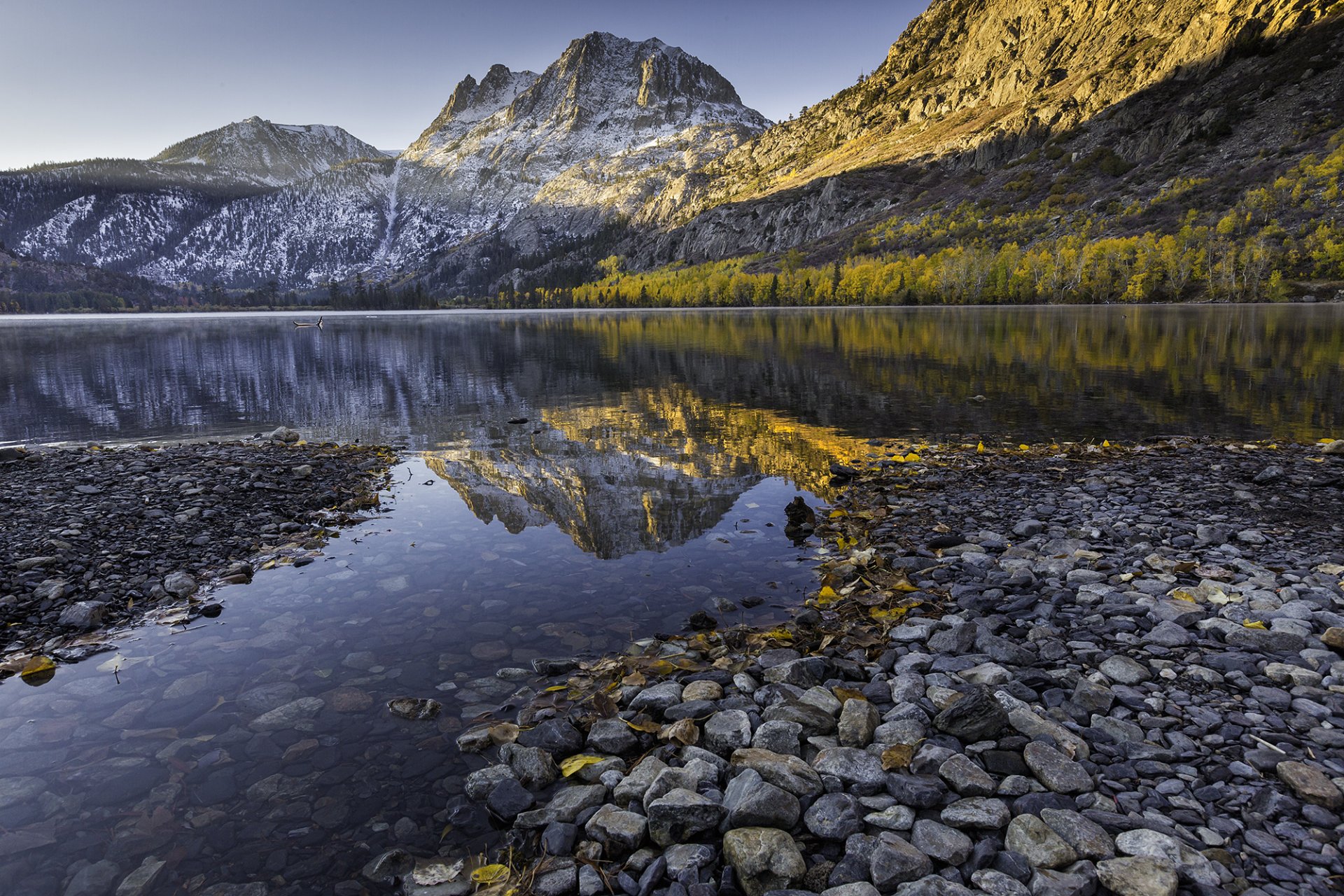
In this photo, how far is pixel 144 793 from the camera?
19.8 ft

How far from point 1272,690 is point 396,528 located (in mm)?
13916

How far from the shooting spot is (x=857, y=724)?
Result: 19.7ft

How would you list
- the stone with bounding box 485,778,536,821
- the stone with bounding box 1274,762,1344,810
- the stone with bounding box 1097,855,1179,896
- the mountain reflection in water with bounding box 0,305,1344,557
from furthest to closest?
the mountain reflection in water with bounding box 0,305,1344,557
the stone with bounding box 485,778,536,821
the stone with bounding box 1274,762,1344,810
the stone with bounding box 1097,855,1179,896

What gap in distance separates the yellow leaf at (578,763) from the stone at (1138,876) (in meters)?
3.99

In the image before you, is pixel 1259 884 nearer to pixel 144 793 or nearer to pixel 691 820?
pixel 691 820

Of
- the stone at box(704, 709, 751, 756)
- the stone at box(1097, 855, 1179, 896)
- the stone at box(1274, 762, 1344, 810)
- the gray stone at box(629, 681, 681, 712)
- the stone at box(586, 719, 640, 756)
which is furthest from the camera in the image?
the gray stone at box(629, 681, 681, 712)

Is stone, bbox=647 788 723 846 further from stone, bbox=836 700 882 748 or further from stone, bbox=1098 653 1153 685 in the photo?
stone, bbox=1098 653 1153 685

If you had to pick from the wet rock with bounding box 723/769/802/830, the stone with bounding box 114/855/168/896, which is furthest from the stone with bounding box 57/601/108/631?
the wet rock with bounding box 723/769/802/830

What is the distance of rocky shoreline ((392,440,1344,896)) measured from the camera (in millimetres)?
4441

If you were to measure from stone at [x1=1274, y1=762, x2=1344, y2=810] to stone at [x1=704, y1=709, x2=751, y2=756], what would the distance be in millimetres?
4054

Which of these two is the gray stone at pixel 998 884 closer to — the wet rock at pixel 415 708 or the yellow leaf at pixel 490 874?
the yellow leaf at pixel 490 874

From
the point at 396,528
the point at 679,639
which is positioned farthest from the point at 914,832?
the point at 396,528

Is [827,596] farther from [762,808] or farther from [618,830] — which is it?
[618,830]

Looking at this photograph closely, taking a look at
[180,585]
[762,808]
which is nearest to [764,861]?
[762,808]
